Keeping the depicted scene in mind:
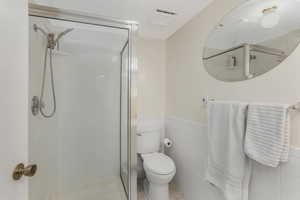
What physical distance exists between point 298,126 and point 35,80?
1912mm

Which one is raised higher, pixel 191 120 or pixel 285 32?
pixel 285 32

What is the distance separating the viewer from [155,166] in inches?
67.4

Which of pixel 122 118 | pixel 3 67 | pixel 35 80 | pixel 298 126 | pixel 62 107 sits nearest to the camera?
pixel 3 67

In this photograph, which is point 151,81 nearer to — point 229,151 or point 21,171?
point 229,151

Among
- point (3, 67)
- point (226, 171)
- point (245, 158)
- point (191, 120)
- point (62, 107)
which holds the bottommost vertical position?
point (226, 171)

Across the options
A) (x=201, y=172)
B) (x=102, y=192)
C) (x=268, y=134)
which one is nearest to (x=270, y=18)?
(x=268, y=134)

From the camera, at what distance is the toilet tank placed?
206 cm

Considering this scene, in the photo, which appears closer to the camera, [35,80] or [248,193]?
[248,193]

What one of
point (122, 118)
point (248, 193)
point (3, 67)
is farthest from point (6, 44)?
point (248, 193)

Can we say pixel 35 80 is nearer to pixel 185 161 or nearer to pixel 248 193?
pixel 185 161

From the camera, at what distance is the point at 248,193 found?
1.15 metres

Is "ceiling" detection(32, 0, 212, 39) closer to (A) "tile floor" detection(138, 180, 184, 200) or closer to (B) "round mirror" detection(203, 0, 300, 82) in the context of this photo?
(B) "round mirror" detection(203, 0, 300, 82)

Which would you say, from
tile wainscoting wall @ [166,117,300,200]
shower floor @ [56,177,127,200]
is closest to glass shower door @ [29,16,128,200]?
shower floor @ [56,177,127,200]

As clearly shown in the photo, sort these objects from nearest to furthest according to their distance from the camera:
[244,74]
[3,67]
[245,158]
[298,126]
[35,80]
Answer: [3,67] → [298,126] → [245,158] → [244,74] → [35,80]
